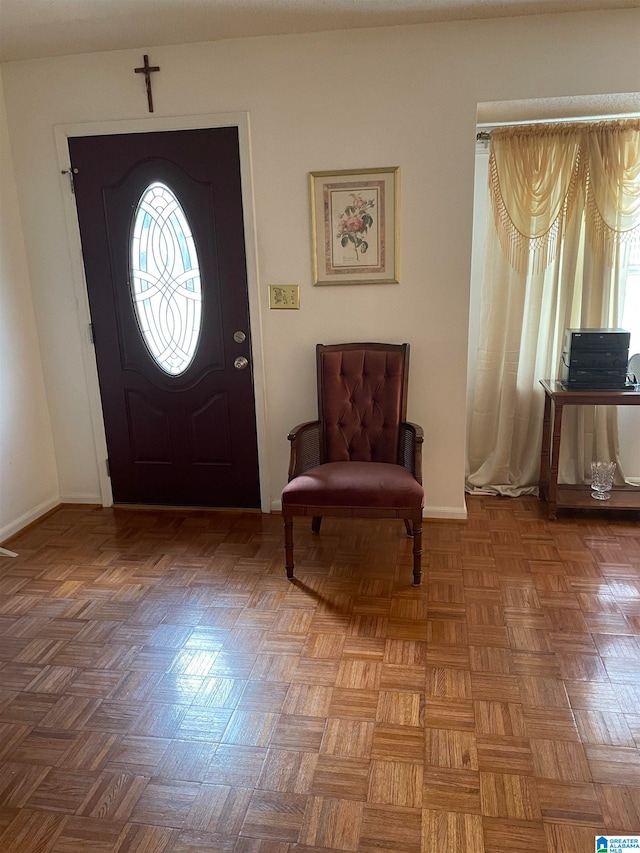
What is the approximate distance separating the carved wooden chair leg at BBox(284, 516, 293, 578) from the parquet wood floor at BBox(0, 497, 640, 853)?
0.07m

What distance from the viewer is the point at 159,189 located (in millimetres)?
3148

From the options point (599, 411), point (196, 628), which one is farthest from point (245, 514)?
point (599, 411)

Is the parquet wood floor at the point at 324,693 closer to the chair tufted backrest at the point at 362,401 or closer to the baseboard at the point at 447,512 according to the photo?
→ the baseboard at the point at 447,512

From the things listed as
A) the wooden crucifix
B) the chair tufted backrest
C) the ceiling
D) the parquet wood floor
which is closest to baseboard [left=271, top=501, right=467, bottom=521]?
the parquet wood floor

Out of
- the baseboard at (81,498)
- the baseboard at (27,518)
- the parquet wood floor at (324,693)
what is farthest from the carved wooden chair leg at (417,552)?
the baseboard at (27,518)

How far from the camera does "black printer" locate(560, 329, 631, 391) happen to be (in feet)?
10.0

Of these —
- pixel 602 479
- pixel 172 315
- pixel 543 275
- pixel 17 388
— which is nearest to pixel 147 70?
pixel 172 315

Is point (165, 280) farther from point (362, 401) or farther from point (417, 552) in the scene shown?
point (417, 552)

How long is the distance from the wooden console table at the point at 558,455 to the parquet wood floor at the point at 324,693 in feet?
0.51

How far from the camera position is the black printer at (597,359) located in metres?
3.06

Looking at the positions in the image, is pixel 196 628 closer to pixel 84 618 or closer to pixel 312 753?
pixel 84 618

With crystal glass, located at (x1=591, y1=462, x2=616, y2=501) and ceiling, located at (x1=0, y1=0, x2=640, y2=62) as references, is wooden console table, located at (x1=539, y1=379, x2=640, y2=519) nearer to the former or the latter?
crystal glass, located at (x1=591, y1=462, x2=616, y2=501)

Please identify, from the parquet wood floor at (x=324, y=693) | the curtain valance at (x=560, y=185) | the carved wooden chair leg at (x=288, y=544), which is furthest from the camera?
the curtain valance at (x=560, y=185)

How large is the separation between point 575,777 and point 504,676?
1.40 feet
